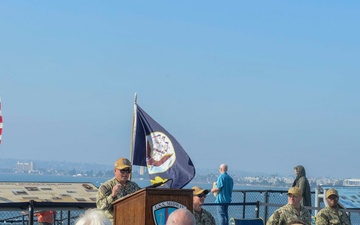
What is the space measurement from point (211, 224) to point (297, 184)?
618 cm

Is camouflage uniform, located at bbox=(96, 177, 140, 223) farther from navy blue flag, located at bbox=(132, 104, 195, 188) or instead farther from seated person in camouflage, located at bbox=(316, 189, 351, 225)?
navy blue flag, located at bbox=(132, 104, 195, 188)

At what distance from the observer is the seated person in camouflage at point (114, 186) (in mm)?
9586

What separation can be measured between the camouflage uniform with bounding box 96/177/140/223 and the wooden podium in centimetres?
64

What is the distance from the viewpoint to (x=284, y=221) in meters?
11.7

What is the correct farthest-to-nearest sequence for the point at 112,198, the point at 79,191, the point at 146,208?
the point at 79,191
the point at 112,198
the point at 146,208

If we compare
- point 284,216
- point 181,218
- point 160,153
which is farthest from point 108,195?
point 160,153

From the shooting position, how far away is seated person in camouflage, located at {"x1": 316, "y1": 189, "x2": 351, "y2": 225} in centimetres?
1256

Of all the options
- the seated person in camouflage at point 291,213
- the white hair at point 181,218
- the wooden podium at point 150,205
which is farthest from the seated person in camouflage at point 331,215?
the white hair at point 181,218

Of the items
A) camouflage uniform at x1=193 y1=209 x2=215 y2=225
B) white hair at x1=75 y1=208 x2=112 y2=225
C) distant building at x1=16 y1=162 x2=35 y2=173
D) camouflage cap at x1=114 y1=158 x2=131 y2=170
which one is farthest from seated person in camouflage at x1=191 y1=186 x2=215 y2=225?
distant building at x1=16 y1=162 x2=35 y2=173

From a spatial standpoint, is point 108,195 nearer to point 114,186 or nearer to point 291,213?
point 114,186

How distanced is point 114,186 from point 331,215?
440cm

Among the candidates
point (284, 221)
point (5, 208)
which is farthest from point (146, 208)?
point (284, 221)

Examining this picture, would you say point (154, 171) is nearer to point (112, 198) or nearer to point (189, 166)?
point (189, 166)

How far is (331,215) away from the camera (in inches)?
497
